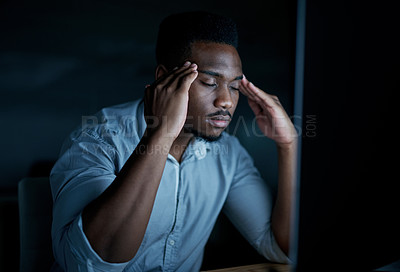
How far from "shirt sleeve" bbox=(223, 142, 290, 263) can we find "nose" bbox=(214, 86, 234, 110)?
28 cm

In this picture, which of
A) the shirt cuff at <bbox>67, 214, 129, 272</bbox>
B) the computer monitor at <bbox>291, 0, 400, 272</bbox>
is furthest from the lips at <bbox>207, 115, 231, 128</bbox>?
the computer monitor at <bbox>291, 0, 400, 272</bbox>

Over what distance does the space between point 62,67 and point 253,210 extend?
92 cm

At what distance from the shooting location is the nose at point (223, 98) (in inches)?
37.9

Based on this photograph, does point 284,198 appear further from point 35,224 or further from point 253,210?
point 35,224

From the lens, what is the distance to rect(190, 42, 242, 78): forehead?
0.97 m

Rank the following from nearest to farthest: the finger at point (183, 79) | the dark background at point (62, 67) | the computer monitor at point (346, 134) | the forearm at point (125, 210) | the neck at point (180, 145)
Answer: the computer monitor at point (346, 134), the forearm at point (125, 210), the finger at point (183, 79), the neck at point (180, 145), the dark background at point (62, 67)

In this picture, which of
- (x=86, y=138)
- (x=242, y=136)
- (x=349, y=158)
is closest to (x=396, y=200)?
(x=349, y=158)

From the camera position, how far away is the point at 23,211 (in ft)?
3.02

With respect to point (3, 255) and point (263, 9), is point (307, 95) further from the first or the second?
point (263, 9)

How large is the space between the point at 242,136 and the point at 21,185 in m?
0.95

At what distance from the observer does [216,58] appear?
0.97 meters

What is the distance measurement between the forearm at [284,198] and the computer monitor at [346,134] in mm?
546

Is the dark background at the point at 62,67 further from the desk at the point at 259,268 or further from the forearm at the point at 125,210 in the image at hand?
the forearm at the point at 125,210

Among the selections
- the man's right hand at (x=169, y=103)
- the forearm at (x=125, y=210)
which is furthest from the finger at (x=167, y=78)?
the forearm at (x=125, y=210)
